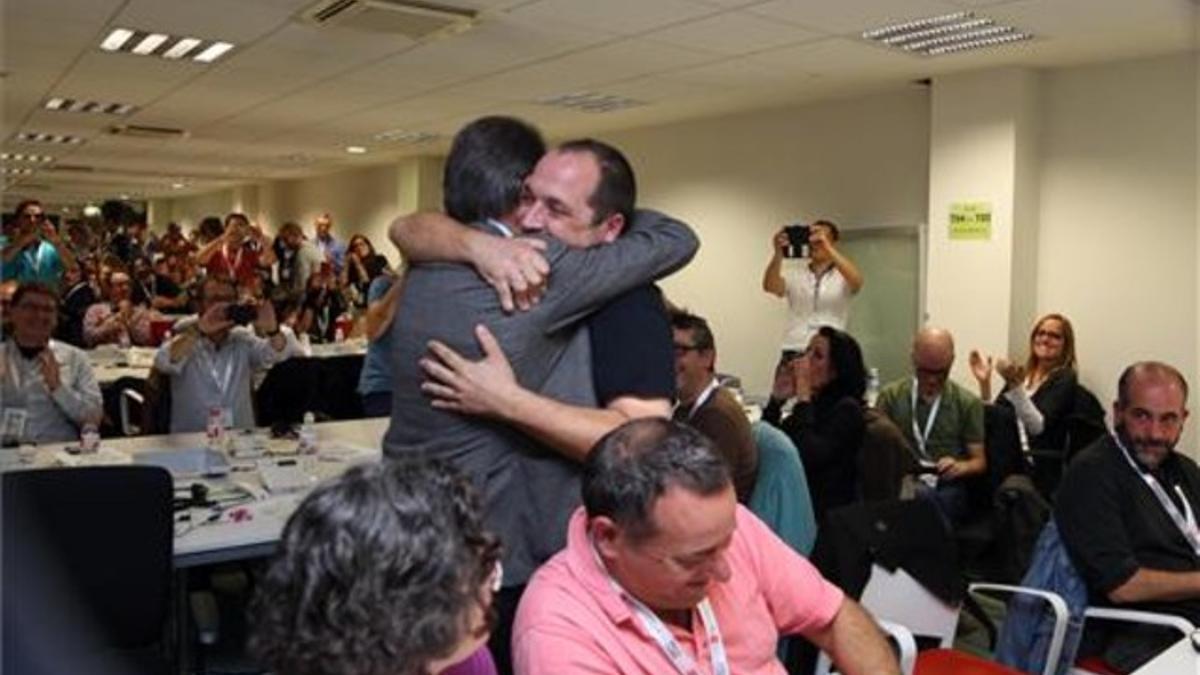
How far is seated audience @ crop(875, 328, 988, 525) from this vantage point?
450 cm

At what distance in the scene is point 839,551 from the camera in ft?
8.73

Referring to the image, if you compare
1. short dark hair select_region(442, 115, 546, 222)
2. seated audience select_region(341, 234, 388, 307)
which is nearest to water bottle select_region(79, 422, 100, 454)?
short dark hair select_region(442, 115, 546, 222)

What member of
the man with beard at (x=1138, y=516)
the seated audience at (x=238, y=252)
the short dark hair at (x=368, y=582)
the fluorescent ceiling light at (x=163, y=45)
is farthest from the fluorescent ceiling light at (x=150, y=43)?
the short dark hair at (x=368, y=582)

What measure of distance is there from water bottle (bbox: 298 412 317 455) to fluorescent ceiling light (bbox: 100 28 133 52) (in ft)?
8.89

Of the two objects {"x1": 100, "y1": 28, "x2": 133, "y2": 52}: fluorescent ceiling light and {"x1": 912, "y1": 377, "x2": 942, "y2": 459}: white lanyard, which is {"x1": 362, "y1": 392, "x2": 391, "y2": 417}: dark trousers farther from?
{"x1": 100, "y1": 28, "x2": 133, "y2": 52}: fluorescent ceiling light

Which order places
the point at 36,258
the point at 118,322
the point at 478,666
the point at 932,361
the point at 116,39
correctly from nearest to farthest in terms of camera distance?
the point at 478,666 < the point at 932,361 < the point at 116,39 < the point at 118,322 < the point at 36,258

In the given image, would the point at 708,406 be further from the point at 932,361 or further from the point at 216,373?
the point at 216,373

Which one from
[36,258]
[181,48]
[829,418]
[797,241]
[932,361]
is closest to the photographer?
[829,418]

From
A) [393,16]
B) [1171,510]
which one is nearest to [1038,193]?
[393,16]

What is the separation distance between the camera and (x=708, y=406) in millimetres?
2830

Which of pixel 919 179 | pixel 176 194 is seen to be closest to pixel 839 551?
pixel 919 179

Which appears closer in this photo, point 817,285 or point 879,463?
point 879,463

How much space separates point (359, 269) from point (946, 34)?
676 cm

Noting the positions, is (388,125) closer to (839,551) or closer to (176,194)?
(839,551)
